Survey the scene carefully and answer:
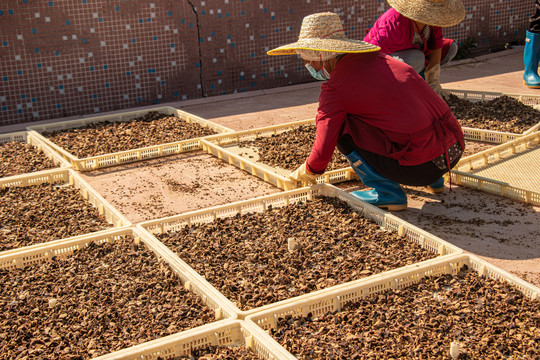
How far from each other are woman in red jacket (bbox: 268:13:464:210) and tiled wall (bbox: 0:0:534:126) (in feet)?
11.8

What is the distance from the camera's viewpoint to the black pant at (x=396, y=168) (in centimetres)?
362

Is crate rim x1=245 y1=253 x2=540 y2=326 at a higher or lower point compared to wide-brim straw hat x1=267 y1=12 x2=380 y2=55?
lower

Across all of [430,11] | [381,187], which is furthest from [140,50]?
[381,187]

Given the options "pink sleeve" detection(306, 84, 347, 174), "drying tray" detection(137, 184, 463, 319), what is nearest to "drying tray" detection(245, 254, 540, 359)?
"drying tray" detection(137, 184, 463, 319)

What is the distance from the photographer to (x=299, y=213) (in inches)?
150

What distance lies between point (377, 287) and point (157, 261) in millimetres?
1091

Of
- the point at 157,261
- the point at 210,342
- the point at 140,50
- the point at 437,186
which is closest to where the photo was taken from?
the point at 210,342

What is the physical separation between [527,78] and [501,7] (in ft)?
8.19

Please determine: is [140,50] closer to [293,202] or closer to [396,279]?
[293,202]

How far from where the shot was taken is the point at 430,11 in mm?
4719

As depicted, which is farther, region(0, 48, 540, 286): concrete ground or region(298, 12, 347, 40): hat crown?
region(298, 12, 347, 40): hat crown

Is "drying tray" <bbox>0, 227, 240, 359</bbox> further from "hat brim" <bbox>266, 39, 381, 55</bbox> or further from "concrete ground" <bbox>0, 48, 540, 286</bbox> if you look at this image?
"hat brim" <bbox>266, 39, 381, 55</bbox>

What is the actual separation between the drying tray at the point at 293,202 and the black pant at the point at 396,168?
0.22 meters

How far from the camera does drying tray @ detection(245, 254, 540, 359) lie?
2719 mm
